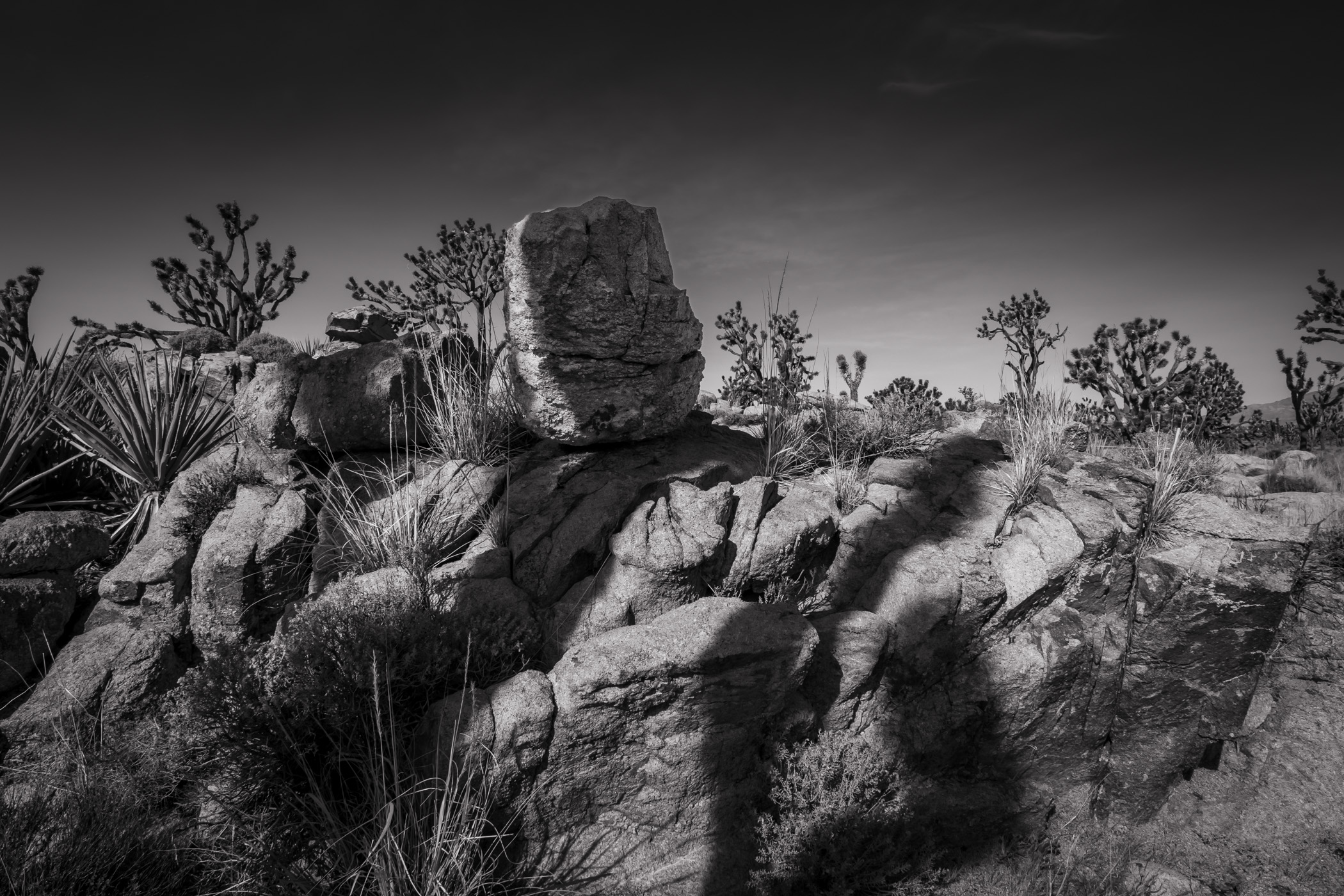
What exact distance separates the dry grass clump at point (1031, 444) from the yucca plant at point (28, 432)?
9.45 m

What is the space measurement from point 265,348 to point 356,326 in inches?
60.6

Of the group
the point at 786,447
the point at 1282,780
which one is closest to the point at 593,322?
the point at 786,447

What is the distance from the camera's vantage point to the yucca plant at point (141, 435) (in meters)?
7.08

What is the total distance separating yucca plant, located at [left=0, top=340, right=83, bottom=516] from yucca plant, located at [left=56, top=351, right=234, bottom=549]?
264 millimetres

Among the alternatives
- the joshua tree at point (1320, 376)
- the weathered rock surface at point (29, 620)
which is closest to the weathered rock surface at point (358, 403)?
the weathered rock surface at point (29, 620)

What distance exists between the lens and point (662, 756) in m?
4.07

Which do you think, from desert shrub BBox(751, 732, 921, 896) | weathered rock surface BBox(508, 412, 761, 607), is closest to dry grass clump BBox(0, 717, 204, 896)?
weathered rock surface BBox(508, 412, 761, 607)

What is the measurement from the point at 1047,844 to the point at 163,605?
23.7 ft

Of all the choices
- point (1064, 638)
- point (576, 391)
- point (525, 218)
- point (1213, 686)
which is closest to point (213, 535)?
point (576, 391)

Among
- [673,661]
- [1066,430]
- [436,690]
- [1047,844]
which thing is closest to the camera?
[673,661]

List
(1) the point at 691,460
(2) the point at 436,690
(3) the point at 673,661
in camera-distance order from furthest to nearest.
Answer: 1. (1) the point at 691,460
2. (2) the point at 436,690
3. (3) the point at 673,661

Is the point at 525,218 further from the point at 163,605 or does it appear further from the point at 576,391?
the point at 163,605

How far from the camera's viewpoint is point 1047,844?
462 centimetres

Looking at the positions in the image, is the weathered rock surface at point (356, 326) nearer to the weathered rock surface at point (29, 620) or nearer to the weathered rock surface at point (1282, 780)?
the weathered rock surface at point (29, 620)
